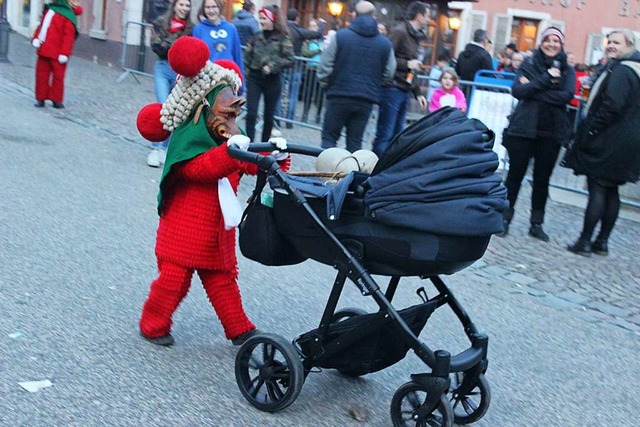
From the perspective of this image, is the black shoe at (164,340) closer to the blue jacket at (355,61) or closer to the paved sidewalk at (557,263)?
the paved sidewalk at (557,263)

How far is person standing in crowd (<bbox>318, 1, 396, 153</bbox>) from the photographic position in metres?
9.15

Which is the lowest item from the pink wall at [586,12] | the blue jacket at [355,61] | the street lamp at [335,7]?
the blue jacket at [355,61]

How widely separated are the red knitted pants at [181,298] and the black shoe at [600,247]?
4.72 meters

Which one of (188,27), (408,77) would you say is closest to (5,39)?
(188,27)

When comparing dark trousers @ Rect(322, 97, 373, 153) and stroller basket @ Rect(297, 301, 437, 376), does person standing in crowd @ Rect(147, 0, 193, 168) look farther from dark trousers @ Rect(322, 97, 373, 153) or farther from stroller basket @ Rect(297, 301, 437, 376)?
stroller basket @ Rect(297, 301, 437, 376)

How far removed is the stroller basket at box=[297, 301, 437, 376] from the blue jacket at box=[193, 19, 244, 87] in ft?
19.2

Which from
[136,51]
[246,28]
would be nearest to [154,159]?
[246,28]

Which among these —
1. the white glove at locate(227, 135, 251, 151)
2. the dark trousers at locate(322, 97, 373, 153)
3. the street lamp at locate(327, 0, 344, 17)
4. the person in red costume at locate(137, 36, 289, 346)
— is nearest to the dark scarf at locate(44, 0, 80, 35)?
the dark trousers at locate(322, 97, 373, 153)

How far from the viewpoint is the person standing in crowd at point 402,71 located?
389 inches

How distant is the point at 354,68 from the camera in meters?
9.13

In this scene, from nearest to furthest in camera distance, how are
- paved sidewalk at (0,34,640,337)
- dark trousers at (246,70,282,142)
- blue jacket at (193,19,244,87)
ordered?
1. paved sidewalk at (0,34,640,337)
2. blue jacket at (193,19,244,87)
3. dark trousers at (246,70,282,142)

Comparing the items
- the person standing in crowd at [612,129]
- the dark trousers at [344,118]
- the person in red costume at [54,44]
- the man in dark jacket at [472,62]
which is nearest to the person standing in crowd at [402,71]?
the dark trousers at [344,118]

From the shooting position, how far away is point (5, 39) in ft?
63.2

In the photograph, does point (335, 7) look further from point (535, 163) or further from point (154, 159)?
point (535, 163)
